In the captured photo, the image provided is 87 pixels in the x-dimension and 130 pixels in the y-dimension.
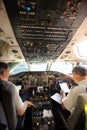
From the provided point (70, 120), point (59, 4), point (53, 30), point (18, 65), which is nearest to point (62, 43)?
point (53, 30)

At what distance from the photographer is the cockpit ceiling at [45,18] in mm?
1180

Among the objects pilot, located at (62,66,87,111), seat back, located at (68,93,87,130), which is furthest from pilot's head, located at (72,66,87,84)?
seat back, located at (68,93,87,130)

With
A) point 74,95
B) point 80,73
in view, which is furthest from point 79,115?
point 80,73

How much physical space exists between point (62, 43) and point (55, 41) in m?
0.15

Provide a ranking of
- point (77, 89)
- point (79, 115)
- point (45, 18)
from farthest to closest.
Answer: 1. point (77, 89)
2. point (79, 115)
3. point (45, 18)

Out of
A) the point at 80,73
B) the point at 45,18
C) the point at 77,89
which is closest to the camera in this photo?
the point at 45,18

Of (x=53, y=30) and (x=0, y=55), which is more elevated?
(x=53, y=30)

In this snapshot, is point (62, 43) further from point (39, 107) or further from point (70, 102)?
point (39, 107)

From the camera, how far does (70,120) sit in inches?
84.6

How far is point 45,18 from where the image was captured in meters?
1.43

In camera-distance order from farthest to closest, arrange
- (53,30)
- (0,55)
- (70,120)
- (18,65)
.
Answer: (18,65)
(0,55)
(70,120)
(53,30)

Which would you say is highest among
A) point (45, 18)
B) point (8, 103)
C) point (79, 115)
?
point (45, 18)

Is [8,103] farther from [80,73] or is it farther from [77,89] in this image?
[80,73]

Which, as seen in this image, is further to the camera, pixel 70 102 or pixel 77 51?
pixel 77 51
